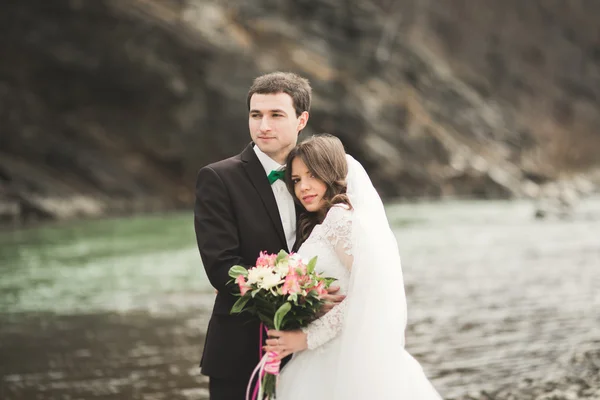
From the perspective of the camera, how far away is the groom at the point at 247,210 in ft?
13.6

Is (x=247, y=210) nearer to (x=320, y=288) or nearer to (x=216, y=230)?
(x=216, y=230)

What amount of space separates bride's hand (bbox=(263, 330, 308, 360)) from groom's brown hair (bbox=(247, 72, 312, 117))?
1155 millimetres

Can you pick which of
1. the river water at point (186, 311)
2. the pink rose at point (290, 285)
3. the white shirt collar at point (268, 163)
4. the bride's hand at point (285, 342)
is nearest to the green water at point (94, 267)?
the river water at point (186, 311)

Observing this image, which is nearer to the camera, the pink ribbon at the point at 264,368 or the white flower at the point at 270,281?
the white flower at the point at 270,281

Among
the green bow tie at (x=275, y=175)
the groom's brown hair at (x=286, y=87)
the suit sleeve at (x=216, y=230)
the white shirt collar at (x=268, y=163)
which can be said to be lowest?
the suit sleeve at (x=216, y=230)

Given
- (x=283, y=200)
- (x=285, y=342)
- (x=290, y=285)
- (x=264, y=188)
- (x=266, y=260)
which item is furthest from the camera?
(x=283, y=200)

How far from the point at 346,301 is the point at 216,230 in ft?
2.44

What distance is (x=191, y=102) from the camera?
47500mm

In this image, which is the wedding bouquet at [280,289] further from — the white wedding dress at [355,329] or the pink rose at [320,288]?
the white wedding dress at [355,329]

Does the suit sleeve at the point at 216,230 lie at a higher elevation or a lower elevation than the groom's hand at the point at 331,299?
higher

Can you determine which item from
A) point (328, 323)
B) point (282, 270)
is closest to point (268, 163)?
point (282, 270)

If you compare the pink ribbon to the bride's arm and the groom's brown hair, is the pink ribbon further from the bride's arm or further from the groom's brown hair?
the groom's brown hair

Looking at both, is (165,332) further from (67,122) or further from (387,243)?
(67,122)

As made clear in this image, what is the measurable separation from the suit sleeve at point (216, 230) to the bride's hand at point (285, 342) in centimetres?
32
